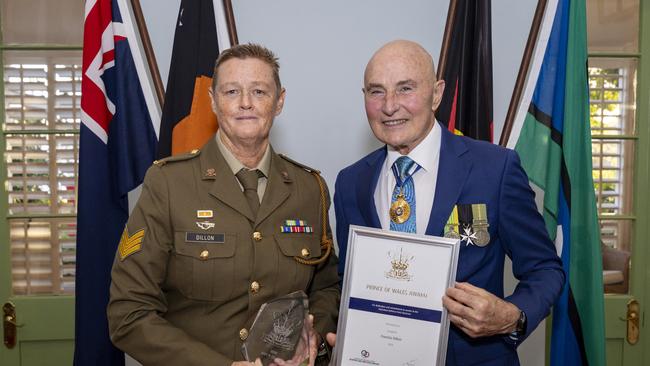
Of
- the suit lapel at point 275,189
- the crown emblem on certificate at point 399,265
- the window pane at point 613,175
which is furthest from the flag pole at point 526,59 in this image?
the crown emblem on certificate at point 399,265

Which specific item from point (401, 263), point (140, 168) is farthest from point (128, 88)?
point (401, 263)

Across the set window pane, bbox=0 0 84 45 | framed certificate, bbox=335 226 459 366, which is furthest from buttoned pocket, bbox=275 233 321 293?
window pane, bbox=0 0 84 45

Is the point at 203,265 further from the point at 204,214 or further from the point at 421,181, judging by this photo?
the point at 421,181

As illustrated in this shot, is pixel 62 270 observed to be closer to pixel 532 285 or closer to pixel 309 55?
pixel 309 55

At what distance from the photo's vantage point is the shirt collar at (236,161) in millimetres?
1854

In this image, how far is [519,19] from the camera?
306 centimetres

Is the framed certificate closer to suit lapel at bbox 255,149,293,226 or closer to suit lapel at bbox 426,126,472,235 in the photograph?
suit lapel at bbox 426,126,472,235

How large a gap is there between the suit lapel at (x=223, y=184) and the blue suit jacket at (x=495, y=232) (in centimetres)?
61

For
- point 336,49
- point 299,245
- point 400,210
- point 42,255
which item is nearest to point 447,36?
point 336,49

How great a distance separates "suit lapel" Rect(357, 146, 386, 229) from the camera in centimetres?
179

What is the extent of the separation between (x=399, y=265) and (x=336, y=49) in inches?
69.1

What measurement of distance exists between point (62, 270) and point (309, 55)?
1842 millimetres

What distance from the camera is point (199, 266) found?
→ 171 centimetres

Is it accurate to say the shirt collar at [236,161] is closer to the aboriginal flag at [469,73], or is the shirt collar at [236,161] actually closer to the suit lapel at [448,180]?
the suit lapel at [448,180]
